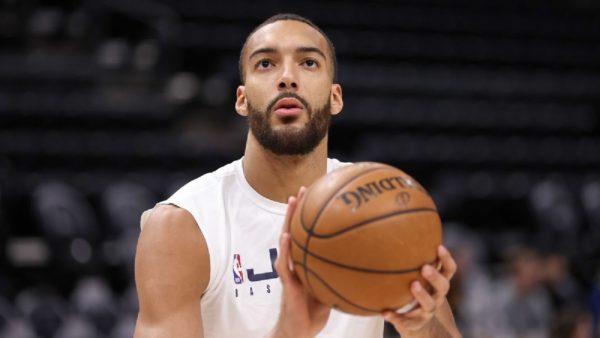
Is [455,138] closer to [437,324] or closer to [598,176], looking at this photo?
[598,176]

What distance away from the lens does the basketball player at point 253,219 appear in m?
3.38

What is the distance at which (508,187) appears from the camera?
1153 centimetres

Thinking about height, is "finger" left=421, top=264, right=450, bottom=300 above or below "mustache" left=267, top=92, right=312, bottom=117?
below

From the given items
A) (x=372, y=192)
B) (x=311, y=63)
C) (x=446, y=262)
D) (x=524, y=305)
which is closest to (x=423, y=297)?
(x=446, y=262)

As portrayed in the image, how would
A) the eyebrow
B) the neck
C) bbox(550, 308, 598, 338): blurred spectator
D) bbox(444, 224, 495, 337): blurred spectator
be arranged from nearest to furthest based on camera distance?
the eyebrow < the neck < bbox(550, 308, 598, 338): blurred spectator < bbox(444, 224, 495, 337): blurred spectator

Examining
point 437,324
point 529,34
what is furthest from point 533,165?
point 437,324

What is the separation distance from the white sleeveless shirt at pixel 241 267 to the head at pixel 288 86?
0.27m

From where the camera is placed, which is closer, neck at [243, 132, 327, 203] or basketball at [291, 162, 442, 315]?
basketball at [291, 162, 442, 315]

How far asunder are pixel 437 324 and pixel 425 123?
30.6ft

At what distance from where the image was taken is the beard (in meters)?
3.52

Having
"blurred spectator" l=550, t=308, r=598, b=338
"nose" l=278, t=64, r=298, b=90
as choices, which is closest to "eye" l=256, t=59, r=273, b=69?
"nose" l=278, t=64, r=298, b=90

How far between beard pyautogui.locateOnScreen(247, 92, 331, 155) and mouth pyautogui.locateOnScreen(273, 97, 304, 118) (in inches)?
0.4

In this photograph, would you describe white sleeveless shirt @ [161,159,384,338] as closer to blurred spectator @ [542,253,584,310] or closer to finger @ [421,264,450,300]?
finger @ [421,264,450,300]

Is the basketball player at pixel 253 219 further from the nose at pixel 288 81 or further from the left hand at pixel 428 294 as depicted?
the left hand at pixel 428 294
